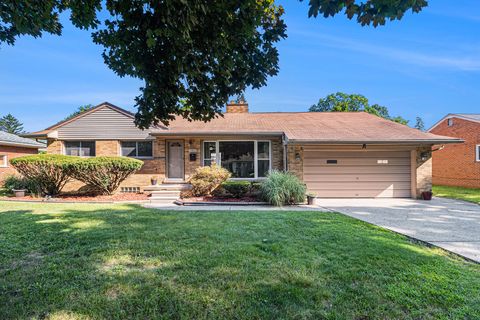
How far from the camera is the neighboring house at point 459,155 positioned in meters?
15.6

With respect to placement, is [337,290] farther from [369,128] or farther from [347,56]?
[347,56]

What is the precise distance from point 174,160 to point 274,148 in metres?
4.97

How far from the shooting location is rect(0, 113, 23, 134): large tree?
60.9 metres

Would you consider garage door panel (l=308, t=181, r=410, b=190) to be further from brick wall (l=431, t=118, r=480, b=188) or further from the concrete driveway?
brick wall (l=431, t=118, r=480, b=188)

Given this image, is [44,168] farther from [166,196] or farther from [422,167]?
[422,167]

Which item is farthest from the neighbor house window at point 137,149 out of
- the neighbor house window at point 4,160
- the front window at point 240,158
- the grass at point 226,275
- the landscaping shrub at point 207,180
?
the neighbor house window at point 4,160

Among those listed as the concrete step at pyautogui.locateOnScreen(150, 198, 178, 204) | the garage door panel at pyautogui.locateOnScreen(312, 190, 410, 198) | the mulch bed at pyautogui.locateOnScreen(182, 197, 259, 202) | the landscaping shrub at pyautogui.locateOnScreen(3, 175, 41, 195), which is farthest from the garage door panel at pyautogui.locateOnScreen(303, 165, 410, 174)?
the landscaping shrub at pyautogui.locateOnScreen(3, 175, 41, 195)

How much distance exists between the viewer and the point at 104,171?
10359 mm

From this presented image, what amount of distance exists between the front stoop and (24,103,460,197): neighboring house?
61 centimetres

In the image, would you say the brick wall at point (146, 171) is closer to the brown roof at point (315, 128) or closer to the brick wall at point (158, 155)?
the brick wall at point (158, 155)

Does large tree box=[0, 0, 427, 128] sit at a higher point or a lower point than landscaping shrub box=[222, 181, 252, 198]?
higher

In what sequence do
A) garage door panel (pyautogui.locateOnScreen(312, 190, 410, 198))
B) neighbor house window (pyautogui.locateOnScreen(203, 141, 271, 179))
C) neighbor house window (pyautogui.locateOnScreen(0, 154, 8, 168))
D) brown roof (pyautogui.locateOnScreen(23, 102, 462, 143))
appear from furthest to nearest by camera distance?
neighbor house window (pyautogui.locateOnScreen(0, 154, 8, 168)) → neighbor house window (pyautogui.locateOnScreen(203, 141, 271, 179)) → garage door panel (pyautogui.locateOnScreen(312, 190, 410, 198)) → brown roof (pyautogui.locateOnScreen(23, 102, 462, 143))

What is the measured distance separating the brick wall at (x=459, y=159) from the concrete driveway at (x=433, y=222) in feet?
29.2

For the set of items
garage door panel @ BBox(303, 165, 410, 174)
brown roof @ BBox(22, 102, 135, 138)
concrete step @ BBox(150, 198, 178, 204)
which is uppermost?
brown roof @ BBox(22, 102, 135, 138)
